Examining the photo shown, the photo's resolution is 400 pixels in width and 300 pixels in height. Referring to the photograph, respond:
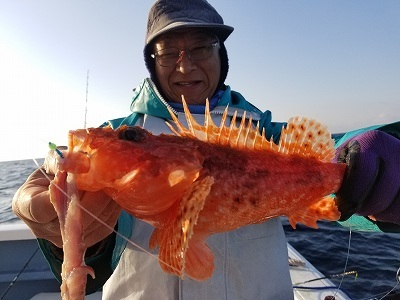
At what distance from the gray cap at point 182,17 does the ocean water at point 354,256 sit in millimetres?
6157

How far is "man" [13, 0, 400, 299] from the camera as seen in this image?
7.72 ft

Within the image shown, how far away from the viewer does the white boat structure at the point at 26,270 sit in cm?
582

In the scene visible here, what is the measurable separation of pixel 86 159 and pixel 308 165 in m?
1.68

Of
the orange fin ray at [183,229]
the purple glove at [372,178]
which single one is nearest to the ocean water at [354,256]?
the purple glove at [372,178]

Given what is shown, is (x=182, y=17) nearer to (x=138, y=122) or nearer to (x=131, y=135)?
(x=138, y=122)

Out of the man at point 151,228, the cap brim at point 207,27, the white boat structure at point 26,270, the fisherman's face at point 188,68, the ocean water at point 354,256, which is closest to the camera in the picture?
the man at point 151,228

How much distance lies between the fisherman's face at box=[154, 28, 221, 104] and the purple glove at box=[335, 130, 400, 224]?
5.90ft

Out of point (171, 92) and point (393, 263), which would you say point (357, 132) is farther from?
point (393, 263)

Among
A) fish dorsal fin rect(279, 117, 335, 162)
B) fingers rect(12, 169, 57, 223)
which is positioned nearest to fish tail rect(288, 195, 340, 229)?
fish dorsal fin rect(279, 117, 335, 162)

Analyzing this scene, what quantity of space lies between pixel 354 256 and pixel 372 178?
29.8ft

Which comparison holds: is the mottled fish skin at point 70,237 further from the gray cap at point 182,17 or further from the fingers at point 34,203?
the gray cap at point 182,17

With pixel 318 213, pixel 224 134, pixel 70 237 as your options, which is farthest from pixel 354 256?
pixel 70 237

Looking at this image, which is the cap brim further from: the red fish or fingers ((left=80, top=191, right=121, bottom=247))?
fingers ((left=80, top=191, right=121, bottom=247))

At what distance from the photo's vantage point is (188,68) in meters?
3.49
